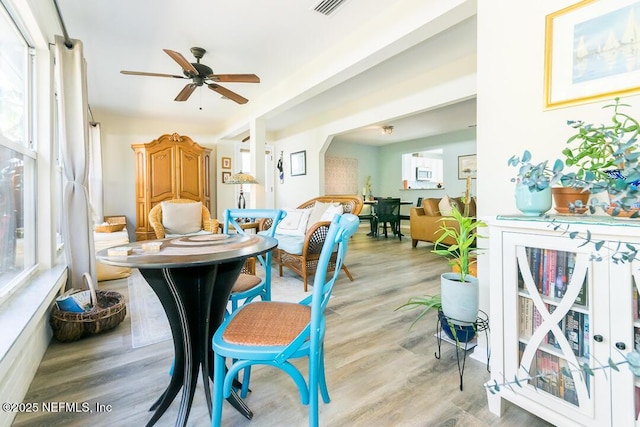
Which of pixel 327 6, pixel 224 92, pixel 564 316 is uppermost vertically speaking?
pixel 327 6

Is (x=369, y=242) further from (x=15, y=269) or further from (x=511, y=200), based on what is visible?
(x=15, y=269)

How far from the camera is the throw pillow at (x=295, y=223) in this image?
3857 mm

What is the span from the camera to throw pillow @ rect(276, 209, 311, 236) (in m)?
3.86

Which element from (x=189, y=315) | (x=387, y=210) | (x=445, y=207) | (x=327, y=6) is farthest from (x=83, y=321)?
(x=387, y=210)

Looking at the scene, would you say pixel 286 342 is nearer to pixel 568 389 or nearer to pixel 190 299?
pixel 190 299

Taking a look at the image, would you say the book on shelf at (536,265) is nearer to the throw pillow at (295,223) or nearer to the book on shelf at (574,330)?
the book on shelf at (574,330)

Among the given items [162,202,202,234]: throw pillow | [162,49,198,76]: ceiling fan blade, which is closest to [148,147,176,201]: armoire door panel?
[162,202,202,234]: throw pillow

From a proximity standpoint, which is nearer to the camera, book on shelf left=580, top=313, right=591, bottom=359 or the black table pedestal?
book on shelf left=580, top=313, right=591, bottom=359

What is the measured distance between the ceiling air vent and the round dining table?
81.5 inches

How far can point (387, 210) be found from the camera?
6.59 m

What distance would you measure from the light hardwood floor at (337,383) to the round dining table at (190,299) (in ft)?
0.46

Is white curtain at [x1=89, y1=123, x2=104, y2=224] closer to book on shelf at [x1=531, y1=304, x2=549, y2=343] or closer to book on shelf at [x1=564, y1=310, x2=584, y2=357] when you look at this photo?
book on shelf at [x1=531, y1=304, x2=549, y2=343]

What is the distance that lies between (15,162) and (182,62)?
1.47 metres

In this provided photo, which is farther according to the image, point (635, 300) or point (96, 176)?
point (96, 176)
